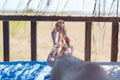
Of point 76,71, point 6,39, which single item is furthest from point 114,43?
point 76,71

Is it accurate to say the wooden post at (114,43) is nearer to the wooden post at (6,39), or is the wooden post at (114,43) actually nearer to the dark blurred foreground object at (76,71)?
the wooden post at (6,39)

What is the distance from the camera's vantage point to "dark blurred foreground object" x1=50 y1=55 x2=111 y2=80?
29 centimetres

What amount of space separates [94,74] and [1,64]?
84.4 inches

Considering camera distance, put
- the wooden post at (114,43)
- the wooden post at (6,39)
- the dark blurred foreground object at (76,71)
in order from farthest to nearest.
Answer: the wooden post at (6,39)
the wooden post at (114,43)
the dark blurred foreground object at (76,71)

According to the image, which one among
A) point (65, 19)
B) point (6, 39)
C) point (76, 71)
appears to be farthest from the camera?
point (6, 39)

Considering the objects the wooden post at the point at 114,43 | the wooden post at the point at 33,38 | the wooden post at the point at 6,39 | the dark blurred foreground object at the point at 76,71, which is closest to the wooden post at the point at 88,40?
the wooden post at the point at 114,43

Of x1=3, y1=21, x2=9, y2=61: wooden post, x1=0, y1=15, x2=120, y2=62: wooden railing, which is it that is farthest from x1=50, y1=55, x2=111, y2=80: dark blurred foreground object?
x1=3, y1=21, x2=9, y2=61: wooden post

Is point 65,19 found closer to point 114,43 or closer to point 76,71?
point 114,43

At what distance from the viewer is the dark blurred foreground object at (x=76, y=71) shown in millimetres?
289

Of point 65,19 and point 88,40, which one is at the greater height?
point 65,19

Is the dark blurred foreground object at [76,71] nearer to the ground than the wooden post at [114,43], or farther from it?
farther from it

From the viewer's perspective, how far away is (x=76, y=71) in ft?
0.98

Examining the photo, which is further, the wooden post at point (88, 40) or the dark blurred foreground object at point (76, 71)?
the wooden post at point (88, 40)

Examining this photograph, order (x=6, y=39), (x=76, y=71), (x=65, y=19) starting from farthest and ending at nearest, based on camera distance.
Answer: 1. (x=6, y=39)
2. (x=65, y=19)
3. (x=76, y=71)
